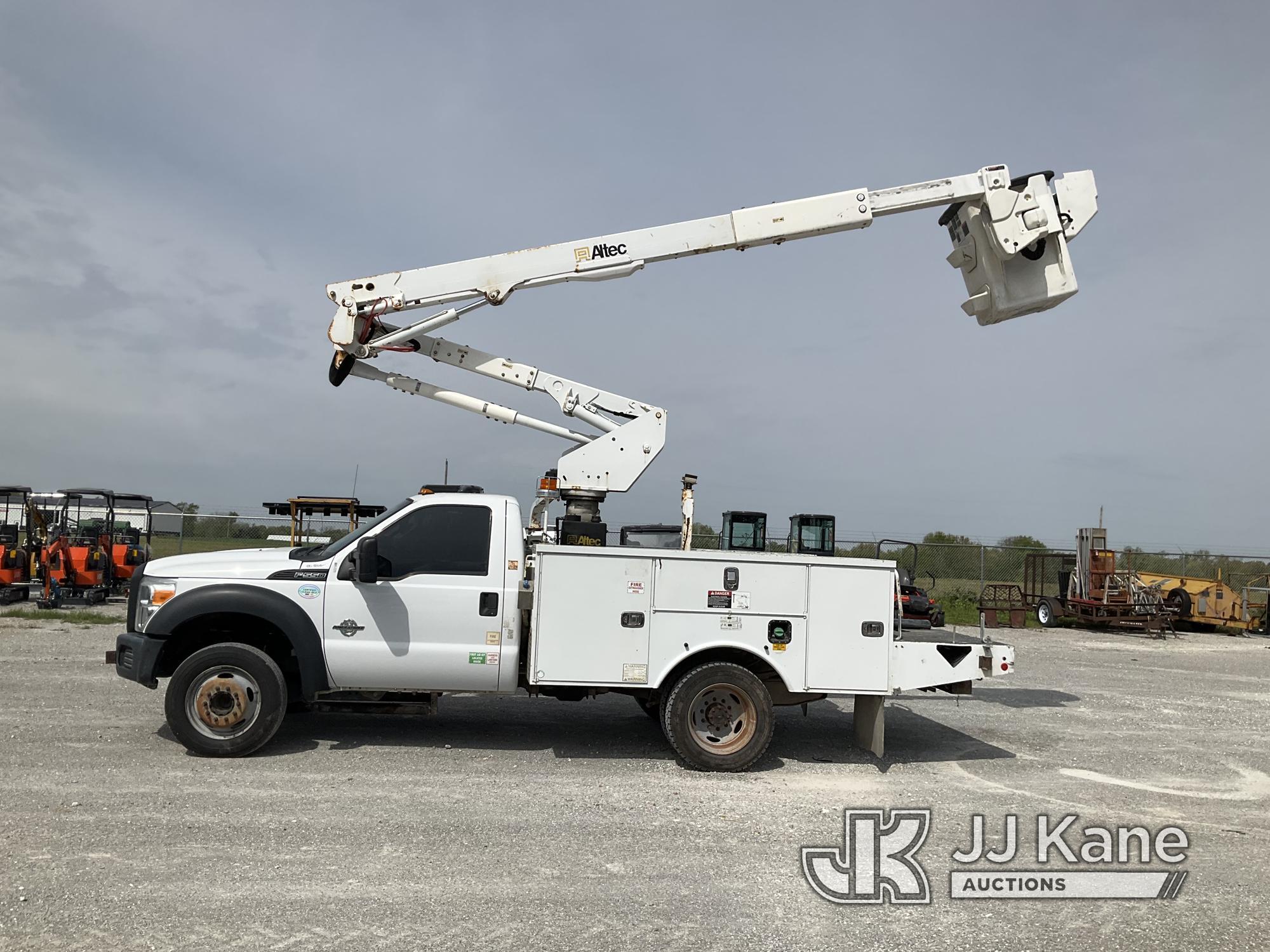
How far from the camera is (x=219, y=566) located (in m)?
7.79

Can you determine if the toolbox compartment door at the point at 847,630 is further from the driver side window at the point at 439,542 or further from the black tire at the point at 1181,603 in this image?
the black tire at the point at 1181,603

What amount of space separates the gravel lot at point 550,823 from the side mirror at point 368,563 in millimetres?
1488

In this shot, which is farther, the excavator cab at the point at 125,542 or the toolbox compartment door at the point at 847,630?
the excavator cab at the point at 125,542

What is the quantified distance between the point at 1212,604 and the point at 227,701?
23630 millimetres

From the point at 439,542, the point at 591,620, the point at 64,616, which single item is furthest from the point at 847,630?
the point at 64,616

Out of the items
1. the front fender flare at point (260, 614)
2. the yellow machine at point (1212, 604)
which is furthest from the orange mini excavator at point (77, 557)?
the yellow machine at point (1212, 604)

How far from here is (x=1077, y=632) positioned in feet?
74.8

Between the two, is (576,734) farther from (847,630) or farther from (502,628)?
(847,630)

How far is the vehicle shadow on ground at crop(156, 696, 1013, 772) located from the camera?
8297 mm

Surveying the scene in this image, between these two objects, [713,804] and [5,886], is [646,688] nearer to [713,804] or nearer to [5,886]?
[713,804]

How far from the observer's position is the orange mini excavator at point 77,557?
60.4 feet

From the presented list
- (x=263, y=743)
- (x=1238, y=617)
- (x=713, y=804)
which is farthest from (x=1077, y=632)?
(x=263, y=743)

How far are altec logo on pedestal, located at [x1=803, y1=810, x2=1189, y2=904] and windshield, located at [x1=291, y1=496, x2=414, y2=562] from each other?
14.1 feet

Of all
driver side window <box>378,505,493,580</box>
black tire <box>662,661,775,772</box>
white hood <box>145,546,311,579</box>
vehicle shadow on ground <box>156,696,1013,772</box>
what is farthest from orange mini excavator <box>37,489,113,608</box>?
black tire <box>662,661,775,772</box>
